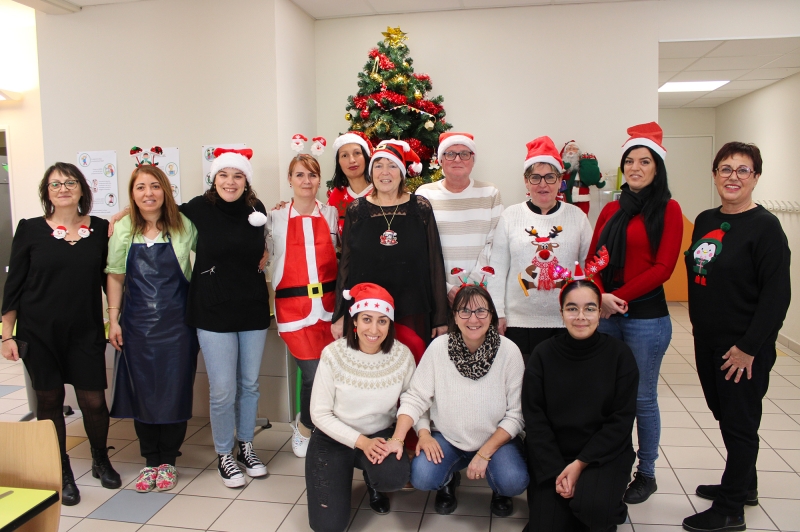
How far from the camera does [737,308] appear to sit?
219cm

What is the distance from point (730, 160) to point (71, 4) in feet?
13.2

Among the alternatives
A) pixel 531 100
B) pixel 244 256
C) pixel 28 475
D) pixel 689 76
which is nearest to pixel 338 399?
pixel 244 256

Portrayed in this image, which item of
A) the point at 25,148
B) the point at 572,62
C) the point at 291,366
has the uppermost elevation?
the point at 572,62

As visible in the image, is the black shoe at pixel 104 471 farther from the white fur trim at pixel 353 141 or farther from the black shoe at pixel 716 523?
the black shoe at pixel 716 523

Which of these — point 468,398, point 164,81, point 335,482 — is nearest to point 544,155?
point 468,398

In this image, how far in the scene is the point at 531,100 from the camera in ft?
14.0

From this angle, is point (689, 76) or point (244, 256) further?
→ point (689, 76)

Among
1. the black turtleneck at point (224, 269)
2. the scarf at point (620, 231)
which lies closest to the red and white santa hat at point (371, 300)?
the black turtleneck at point (224, 269)

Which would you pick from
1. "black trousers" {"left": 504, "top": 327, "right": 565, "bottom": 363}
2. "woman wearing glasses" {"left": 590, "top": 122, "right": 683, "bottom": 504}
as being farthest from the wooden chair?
"woman wearing glasses" {"left": 590, "top": 122, "right": 683, "bottom": 504}

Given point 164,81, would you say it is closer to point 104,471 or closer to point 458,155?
point 458,155

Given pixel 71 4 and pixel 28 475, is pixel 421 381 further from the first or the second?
pixel 71 4

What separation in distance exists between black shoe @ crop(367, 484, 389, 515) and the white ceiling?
144 inches

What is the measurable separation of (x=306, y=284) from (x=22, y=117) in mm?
4519

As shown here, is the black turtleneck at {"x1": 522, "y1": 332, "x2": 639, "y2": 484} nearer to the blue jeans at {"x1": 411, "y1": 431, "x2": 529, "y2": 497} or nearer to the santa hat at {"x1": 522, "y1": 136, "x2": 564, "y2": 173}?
the blue jeans at {"x1": 411, "y1": 431, "x2": 529, "y2": 497}
